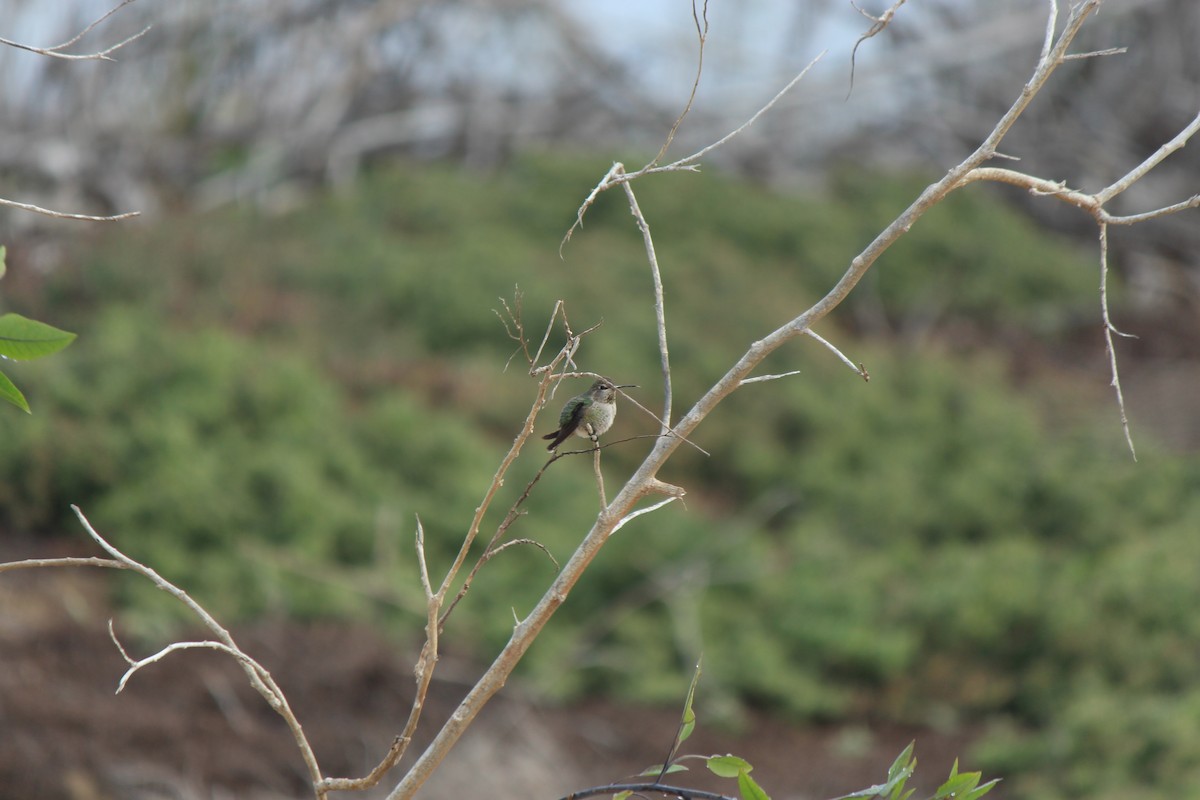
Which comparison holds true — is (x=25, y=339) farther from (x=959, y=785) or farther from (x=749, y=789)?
(x=959, y=785)

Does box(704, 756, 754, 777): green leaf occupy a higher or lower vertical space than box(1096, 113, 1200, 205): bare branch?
lower

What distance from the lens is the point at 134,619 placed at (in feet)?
17.1

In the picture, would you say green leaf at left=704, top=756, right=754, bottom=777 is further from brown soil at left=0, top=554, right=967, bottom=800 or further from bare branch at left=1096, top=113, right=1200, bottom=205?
brown soil at left=0, top=554, right=967, bottom=800

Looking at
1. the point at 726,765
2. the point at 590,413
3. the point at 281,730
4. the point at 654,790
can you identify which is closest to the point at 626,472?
the point at 281,730

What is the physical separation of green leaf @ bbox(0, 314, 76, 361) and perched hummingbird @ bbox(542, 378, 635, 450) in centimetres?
65

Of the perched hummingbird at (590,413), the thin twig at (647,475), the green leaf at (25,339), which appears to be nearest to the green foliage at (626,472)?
the perched hummingbird at (590,413)

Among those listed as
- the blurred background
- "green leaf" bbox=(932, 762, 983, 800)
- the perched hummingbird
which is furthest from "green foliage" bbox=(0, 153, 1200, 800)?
the perched hummingbird

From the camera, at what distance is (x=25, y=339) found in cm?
133

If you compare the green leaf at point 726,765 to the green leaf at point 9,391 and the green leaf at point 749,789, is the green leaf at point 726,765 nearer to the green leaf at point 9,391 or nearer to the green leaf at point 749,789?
the green leaf at point 749,789

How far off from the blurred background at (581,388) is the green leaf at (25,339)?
2.05 ft

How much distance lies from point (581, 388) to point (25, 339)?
5168mm

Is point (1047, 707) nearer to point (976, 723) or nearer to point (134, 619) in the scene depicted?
point (976, 723)

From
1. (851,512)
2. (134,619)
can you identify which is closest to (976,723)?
(851,512)

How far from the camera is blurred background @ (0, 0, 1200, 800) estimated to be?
4.95 metres
